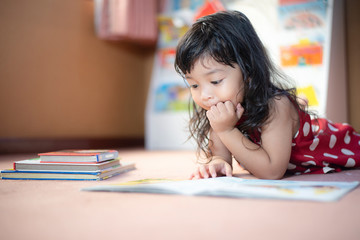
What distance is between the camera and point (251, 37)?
998mm

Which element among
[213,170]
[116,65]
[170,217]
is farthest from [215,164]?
[116,65]

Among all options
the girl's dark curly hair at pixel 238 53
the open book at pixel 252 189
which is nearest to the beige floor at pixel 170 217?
the open book at pixel 252 189

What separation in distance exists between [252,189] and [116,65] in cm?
238

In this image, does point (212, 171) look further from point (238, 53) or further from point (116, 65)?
point (116, 65)

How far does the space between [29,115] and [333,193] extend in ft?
6.65

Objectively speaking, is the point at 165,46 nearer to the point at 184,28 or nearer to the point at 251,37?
the point at 184,28

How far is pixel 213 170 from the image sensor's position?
0.96 meters

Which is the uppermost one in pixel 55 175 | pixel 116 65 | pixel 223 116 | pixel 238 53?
pixel 116 65

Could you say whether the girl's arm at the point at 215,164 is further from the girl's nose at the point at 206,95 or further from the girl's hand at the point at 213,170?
the girl's nose at the point at 206,95

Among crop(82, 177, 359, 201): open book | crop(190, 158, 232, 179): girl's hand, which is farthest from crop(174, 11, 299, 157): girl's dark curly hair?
crop(82, 177, 359, 201): open book

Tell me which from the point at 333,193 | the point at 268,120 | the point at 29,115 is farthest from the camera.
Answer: the point at 29,115

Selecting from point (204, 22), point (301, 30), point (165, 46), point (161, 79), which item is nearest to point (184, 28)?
point (165, 46)

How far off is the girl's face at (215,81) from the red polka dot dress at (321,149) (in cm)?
25

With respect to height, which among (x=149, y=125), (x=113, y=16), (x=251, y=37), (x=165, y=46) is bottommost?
(x=149, y=125)
